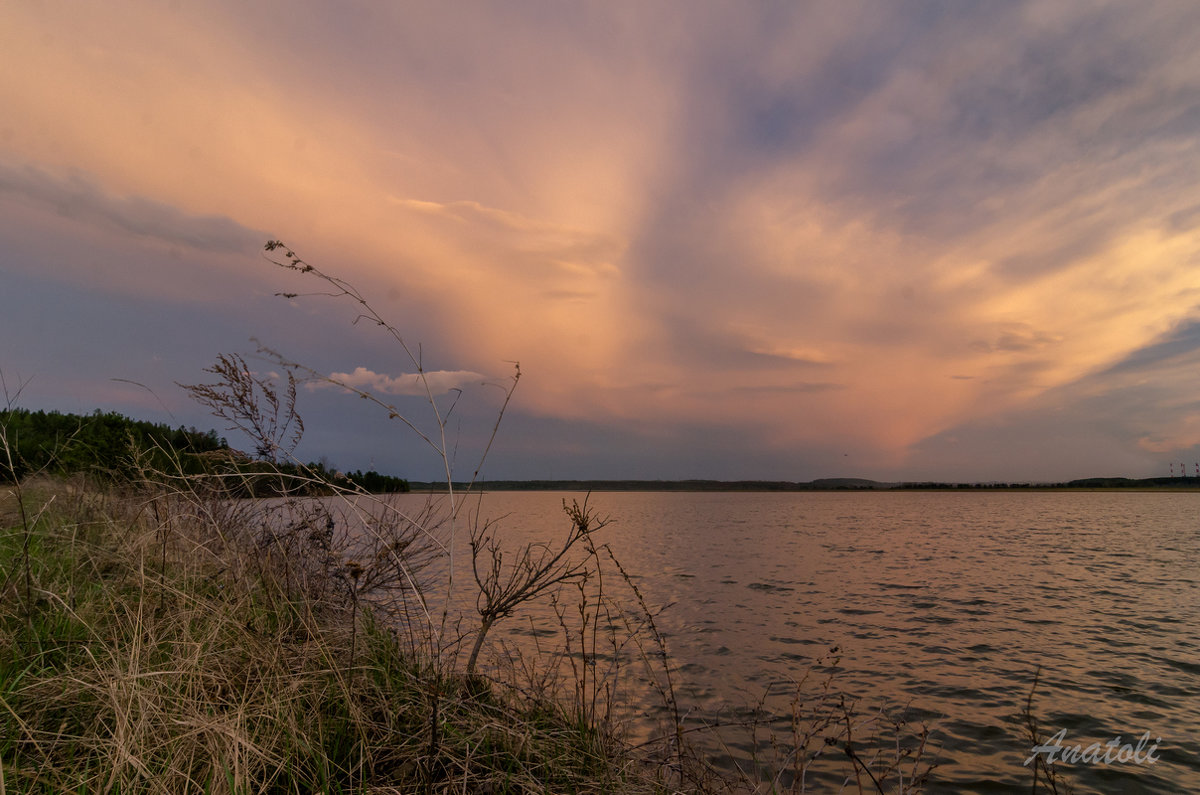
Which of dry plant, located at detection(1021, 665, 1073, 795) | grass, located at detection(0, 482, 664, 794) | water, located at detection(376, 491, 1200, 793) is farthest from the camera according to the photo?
water, located at detection(376, 491, 1200, 793)

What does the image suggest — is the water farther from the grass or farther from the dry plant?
the grass

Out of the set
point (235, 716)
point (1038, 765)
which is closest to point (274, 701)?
point (235, 716)

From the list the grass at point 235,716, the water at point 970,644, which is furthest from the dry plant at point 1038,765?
the grass at point 235,716

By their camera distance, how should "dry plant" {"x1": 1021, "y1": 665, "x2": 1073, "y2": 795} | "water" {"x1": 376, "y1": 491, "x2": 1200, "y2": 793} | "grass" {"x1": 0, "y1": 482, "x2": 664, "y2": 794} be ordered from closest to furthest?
"dry plant" {"x1": 1021, "y1": 665, "x2": 1073, "y2": 795}
"grass" {"x1": 0, "y1": 482, "x2": 664, "y2": 794}
"water" {"x1": 376, "y1": 491, "x2": 1200, "y2": 793}

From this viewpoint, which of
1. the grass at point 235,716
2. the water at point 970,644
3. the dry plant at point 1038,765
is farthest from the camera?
the water at point 970,644

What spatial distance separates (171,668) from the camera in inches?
150

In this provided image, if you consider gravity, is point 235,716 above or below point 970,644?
above

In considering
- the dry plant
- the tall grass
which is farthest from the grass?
the dry plant

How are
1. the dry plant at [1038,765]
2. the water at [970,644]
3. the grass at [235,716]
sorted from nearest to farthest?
the dry plant at [1038,765]
the grass at [235,716]
the water at [970,644]

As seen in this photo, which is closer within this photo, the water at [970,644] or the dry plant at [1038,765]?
the dry plant at [1038,765]

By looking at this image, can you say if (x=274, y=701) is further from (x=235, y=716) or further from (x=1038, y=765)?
(x=1038, y=765)

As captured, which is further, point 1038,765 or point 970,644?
point 970,644

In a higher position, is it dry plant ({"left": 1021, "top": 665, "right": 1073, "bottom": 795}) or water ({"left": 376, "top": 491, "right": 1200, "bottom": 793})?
dry plant ({"left": 1021, "top": 665, "right": 1073, "bottom": 795})

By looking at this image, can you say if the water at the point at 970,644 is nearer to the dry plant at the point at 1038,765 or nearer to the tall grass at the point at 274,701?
the dry plant at the point at 1038,765
